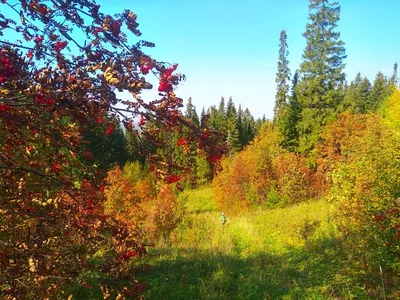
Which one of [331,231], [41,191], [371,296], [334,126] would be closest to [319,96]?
[334,126]

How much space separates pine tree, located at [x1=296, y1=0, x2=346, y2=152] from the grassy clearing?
18.1 m

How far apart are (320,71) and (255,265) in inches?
976

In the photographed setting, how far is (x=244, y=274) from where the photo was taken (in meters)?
8.50

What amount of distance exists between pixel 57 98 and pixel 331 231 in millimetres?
11162

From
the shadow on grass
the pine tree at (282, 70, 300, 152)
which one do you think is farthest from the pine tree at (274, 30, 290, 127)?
the shadow on grass

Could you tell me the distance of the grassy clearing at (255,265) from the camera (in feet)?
23.7

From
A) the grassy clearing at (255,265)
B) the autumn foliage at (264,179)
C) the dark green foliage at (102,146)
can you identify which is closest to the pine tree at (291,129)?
the autumn foliage at (264,179)

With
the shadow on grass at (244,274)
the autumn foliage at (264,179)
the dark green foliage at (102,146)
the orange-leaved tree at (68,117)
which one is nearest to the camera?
the orange-leaved tree at (68,117)

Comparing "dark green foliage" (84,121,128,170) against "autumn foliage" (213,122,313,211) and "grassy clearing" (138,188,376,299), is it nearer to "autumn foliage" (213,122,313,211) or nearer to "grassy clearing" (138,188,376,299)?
"grassy clearing" (138,188,376,299)

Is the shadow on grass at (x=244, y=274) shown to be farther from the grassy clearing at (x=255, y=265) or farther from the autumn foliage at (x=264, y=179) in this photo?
the autumn foliage at (x=264, y=179)

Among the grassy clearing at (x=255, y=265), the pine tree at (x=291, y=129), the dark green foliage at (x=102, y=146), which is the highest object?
the pine tree at (x=291, y=129)

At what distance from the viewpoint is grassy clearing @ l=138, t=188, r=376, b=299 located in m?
7.21

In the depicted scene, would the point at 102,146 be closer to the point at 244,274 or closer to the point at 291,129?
the point at 244,274

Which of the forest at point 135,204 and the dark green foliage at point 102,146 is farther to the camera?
the dark green foliage at point 102,146
